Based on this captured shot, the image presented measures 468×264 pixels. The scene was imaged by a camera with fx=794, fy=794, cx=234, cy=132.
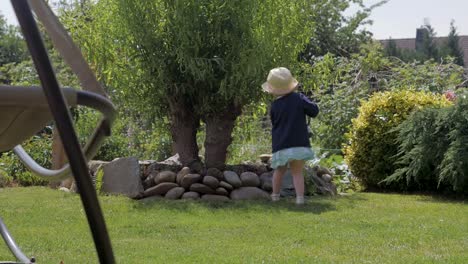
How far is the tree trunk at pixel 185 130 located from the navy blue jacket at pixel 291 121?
1119 mm

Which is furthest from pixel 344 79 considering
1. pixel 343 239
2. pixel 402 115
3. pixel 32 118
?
pixel 32 118

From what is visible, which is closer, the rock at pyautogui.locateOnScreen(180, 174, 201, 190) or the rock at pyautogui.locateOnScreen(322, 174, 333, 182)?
the rock at pyautogui.locateOnScreen(180, 174, 201, 190)

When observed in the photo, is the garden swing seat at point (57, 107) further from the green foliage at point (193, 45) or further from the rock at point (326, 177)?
the rock at point (326, 177)

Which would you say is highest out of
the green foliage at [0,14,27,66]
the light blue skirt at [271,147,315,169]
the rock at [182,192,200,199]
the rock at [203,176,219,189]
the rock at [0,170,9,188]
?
the green foliage at [0,14,27,66]

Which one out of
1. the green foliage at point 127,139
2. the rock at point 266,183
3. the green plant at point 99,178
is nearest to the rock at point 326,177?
the rock at point 266,183

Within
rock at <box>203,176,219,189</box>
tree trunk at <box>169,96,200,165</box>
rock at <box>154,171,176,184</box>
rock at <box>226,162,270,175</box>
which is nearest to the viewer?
rock at <box>203,176,219,189</box>

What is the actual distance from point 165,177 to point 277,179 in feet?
3.60

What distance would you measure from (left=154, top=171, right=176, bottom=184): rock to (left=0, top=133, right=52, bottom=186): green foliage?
2361mm

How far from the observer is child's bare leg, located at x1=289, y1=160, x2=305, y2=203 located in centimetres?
729

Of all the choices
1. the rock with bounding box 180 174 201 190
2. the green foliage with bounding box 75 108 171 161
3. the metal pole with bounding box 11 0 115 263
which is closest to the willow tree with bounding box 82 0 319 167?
the rock with bounding box 180 174 201 190

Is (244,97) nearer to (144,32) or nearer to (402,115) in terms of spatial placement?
(144,32)

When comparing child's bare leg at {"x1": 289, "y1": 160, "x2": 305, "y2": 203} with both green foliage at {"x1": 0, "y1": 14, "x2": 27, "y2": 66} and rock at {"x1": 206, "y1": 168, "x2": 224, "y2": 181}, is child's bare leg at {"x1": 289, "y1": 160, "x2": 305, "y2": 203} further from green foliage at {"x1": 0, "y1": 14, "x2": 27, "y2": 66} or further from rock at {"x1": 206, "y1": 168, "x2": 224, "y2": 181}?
green foliage at {"x1": 0, "y1": 14, "x2": 27, "y2": 66}

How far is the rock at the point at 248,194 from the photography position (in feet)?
25.1

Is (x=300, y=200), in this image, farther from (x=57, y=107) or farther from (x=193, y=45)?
(x=57, y=107)
